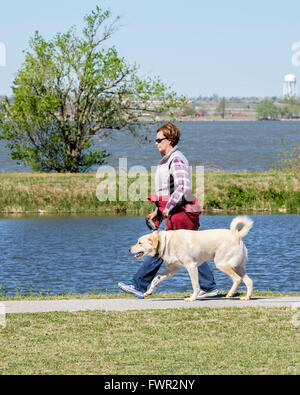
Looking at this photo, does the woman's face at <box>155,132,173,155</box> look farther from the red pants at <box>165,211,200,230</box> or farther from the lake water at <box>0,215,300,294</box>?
the lake water at <box>0,215,300,294</box>

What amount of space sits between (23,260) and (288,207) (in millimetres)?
13375

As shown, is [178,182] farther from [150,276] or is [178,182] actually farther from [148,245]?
[150,276]

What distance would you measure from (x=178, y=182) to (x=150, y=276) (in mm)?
1539

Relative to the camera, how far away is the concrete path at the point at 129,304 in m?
10.5

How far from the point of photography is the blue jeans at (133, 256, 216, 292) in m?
11.3

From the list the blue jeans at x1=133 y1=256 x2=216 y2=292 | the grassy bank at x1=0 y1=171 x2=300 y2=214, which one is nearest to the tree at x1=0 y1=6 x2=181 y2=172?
the grassy bank at x1=0 y1=171 x2=300 y2=214

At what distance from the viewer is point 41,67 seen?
3806cm

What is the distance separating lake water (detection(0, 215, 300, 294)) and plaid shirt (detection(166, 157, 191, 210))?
19.4 feet

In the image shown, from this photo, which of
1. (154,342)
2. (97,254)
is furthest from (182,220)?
(97,254)

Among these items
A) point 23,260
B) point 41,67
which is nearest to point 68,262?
point 23,260

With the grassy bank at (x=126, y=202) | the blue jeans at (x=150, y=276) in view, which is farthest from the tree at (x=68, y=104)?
the blue jeans at (x=150, y=276)

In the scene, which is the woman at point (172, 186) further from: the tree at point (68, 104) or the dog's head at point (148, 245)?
the tree at point (68, 104)
